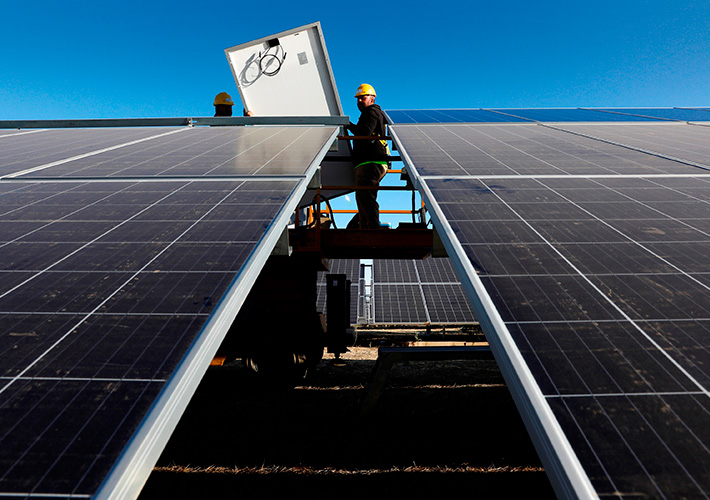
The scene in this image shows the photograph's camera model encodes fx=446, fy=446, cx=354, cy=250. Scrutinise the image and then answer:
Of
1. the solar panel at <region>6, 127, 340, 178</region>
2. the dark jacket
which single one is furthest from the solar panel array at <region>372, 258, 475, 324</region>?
the solar panel at <region>6, 127, 340, 178</region>

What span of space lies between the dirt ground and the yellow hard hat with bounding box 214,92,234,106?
7772 mm

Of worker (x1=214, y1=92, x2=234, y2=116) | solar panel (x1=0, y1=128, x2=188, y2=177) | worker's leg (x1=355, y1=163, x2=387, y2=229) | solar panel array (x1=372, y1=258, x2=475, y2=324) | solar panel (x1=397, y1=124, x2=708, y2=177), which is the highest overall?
worker (x1=214, y1=92, x2=234, y2=116)

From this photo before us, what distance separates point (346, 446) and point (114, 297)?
5.00 m

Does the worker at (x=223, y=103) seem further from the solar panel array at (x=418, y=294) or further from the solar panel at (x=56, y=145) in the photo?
the solar panel array at (x=418, y=294)

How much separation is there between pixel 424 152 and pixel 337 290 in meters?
3.78

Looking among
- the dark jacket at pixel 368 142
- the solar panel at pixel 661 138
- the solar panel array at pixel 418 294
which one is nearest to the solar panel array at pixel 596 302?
the solar panel at pixel 661 138

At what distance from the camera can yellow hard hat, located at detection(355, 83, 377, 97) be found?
32.6 feet

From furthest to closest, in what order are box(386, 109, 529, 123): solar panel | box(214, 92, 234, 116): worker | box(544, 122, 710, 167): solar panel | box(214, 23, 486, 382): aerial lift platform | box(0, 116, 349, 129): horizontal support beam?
box(214, 92, 234, 116): worker → box(386, 109, 529, 123): solar panel → box(0, 116, 349, 129): horizontal support beam → box(214, 23, 486, 382): aerial lift platform → box(544, 122, 710, 167): solar panel

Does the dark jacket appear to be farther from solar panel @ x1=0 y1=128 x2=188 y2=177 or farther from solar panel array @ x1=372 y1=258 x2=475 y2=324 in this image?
solar panel array @ x1=372 y1=258 x2=475 y2=324

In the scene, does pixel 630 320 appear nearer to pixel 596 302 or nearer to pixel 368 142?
pixel 596 302

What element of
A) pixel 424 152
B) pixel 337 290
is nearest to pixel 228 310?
pixel 424 152

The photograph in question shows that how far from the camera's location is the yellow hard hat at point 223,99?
12.7 meters

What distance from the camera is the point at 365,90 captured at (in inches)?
393

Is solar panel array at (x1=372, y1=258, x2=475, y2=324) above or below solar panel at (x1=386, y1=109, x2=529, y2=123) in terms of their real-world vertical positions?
below
